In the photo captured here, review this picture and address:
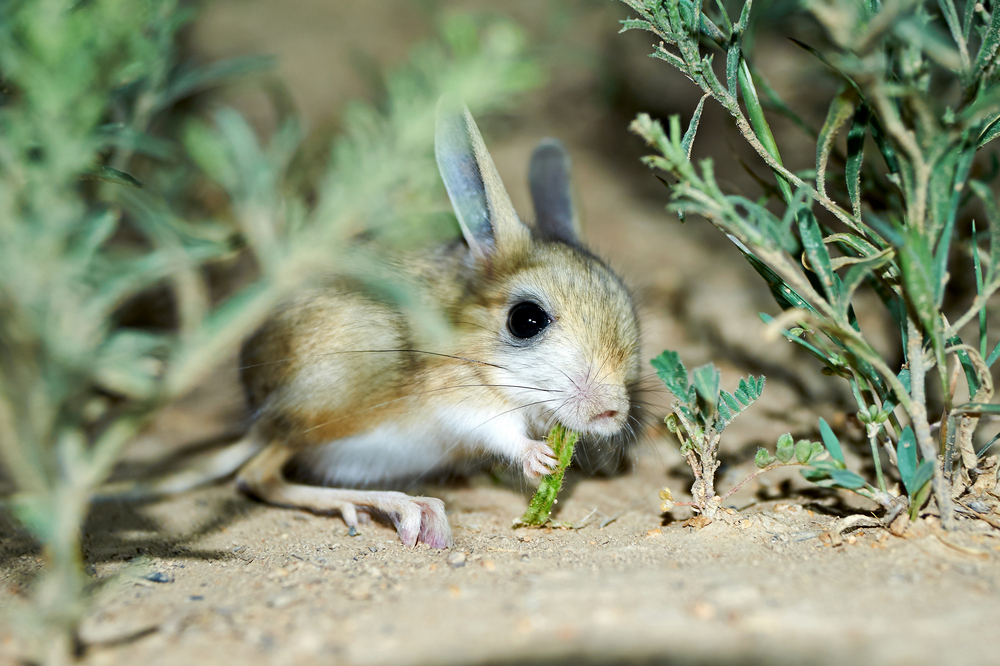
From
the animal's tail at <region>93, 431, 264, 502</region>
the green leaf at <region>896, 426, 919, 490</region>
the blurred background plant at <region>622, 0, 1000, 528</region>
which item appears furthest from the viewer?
the animal's tail at <region>93, 431, 264, 502</region>

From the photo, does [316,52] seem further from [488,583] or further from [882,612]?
[882,612]

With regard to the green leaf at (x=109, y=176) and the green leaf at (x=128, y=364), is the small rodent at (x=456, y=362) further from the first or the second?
the green leaf at (x=128, y=364)

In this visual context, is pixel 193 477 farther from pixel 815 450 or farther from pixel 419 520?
pixel 815 450

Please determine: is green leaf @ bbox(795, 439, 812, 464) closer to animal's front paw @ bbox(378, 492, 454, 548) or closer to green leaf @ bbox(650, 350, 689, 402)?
green leaf @ bbox(650, 350, 689, 402)

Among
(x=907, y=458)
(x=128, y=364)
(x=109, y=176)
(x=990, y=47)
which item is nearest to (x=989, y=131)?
(x=990, y=47)

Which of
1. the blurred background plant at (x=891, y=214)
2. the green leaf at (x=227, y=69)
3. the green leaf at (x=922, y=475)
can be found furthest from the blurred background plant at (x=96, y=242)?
the green leaf at (x=922, y=475)

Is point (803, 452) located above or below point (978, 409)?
below

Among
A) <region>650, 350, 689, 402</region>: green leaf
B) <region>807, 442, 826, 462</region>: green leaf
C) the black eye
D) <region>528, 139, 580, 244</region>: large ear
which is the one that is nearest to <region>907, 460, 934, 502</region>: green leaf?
<region>807, 442, 826, 462</region>: green leaf
